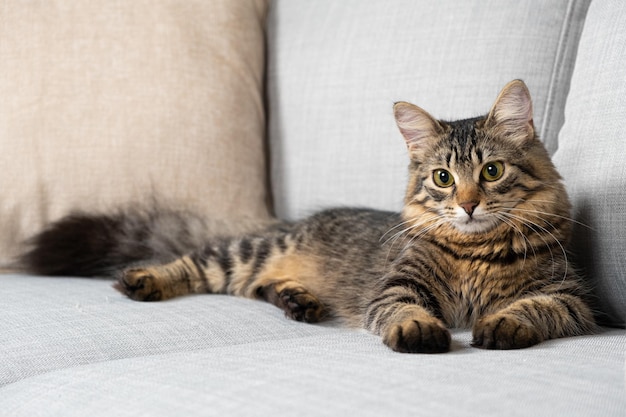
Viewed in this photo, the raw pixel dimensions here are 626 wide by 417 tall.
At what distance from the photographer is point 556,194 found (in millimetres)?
1680

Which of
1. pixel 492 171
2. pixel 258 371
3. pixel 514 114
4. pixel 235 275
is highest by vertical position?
pixel 514 114

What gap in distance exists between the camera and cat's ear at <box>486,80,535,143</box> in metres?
1.68

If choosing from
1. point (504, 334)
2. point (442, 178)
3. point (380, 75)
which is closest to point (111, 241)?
point (380, 75)

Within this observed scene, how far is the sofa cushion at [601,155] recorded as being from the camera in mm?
1584

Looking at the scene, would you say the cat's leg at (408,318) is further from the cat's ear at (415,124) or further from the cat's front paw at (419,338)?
the cat's ear at (415,124)

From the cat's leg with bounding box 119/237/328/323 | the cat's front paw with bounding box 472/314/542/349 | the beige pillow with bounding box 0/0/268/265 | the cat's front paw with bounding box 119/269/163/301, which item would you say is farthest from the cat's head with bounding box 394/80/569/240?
the beige pillow with bounding box 0/0/268/265

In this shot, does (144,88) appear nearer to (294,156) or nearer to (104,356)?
(294,156)

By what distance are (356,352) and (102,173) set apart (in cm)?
114

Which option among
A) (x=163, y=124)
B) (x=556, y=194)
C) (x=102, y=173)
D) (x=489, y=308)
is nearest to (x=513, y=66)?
(x=556, y=194)

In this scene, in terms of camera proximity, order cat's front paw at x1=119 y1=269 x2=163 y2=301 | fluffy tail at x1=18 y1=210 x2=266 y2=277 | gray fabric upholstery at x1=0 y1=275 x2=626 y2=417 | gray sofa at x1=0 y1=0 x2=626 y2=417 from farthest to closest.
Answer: fluffy tail at x1=18 y1=210 x2=266 y2=277, cat's front paw at x1=119 y1=269 x2=163 y2=301, gray sofa at x1=0 y1=0 x2=626 y2=417, gray fabric upholstery at x1=0 y1=275 x2=626 y2=417

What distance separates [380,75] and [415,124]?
47cm

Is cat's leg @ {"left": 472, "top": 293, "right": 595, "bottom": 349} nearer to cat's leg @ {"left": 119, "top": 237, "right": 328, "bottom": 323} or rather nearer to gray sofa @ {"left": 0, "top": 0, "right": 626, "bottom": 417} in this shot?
gray sofa @ {"left": 0, "top": 0, "right": 626, "bottom": 417}

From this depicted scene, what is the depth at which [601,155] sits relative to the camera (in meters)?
1.63

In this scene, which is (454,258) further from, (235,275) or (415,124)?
(235,275)
